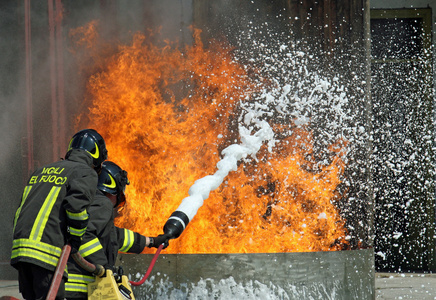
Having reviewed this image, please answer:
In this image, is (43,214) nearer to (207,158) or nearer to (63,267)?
(63,267)

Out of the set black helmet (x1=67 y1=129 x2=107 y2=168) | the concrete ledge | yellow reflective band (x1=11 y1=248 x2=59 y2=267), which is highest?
black helmet (x1=67 y1=129 x2=107 y2=168)

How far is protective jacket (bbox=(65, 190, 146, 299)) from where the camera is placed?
2.93m

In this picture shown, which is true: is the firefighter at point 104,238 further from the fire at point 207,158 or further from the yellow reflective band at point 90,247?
the fire at point 207,158

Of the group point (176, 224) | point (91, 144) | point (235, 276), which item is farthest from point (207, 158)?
point (91, 144)

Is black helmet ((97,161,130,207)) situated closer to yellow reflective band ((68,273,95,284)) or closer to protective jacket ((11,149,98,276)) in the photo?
protective jacket ((11,149,98,276))

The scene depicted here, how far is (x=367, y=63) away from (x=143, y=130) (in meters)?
2.28

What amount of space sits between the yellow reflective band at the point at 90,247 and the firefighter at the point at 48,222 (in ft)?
0.39

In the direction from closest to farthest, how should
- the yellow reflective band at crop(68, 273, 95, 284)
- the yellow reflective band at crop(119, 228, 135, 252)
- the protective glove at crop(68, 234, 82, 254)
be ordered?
the protective glove at crop(68, 234, 82, 254) < the yellow reflective band at crop(68, 273, 95, 284) < the yellow reflective band at crop(119, 228, 135, 252)

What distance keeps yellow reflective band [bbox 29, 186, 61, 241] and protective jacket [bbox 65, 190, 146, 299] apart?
250 millimetres

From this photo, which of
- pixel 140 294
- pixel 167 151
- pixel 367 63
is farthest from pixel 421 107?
pixel 140 294

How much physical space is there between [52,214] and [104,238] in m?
0.42

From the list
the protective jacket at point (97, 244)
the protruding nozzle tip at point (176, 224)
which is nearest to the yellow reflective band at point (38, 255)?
the protective jacket at point (97, 244)

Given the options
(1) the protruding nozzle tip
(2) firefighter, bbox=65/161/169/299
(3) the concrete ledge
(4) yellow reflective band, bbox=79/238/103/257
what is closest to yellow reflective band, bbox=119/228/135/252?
(2) firefighter, bbox=65/161/169/299

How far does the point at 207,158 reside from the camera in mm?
5477
